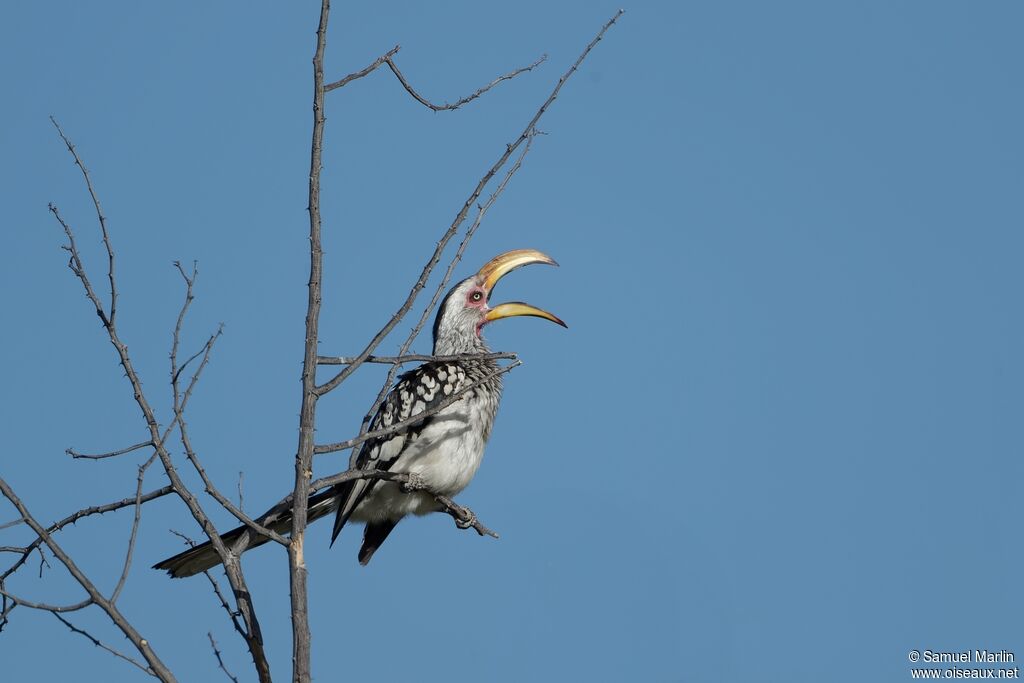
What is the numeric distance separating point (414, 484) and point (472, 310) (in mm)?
1400

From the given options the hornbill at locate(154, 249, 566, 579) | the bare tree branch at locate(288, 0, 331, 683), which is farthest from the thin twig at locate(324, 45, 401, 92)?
the hornbill at locate(154, 249, 566, 579)

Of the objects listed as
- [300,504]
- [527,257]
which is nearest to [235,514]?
[300,504]

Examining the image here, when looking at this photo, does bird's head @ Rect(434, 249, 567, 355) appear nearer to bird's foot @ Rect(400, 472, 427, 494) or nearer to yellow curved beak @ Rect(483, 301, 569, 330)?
yellow curved beak @ Rect(483, 301, 569, 330)

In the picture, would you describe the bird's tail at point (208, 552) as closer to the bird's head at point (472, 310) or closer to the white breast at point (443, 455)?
the white breast at point (443, 455)

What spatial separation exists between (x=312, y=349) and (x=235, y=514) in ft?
1.80

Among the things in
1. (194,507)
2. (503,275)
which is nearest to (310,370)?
Answer: (194,507)

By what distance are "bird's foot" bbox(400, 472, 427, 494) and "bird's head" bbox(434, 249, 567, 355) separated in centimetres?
103

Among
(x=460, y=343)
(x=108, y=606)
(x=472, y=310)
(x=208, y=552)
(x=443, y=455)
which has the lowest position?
(x=108, y=606)

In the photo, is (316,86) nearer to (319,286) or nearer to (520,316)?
(319,286)

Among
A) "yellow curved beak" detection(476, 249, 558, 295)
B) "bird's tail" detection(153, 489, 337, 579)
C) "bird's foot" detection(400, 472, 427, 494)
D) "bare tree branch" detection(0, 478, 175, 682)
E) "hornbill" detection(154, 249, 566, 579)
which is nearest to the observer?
"bare tree branch" detection(0, 478, 175, 682)

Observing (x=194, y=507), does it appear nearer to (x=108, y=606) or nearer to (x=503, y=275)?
(x=108, y=606)

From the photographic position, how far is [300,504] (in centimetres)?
322

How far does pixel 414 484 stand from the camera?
5.46 meters

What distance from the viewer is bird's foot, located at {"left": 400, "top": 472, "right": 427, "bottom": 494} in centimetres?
546
